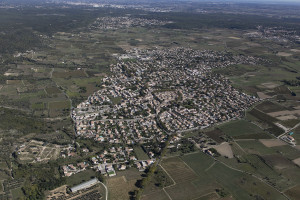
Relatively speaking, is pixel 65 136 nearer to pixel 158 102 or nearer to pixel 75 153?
pixel 75 153

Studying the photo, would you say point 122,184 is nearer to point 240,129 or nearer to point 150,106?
point 150,106

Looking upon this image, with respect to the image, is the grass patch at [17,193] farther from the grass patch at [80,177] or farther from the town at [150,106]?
the town at [150,106]

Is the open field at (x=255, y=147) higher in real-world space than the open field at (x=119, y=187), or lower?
higher

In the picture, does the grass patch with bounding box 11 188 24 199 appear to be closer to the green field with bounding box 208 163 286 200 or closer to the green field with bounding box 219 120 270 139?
the green field with bounding box 208 163 286 200

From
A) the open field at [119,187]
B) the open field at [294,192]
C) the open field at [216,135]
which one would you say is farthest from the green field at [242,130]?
the open field at [119,187]

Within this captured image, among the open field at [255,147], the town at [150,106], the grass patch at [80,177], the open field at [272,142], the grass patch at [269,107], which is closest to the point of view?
the grass patch at [80,177]

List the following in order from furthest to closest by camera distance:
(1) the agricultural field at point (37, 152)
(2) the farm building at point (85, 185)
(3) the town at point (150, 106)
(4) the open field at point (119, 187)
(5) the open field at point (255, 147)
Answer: (3) the town at point (150, 106) → (5) the open field at point (255, 147) → (1) the agricultural field at point (37, 152) → (2) the farm building at point (85, 185) → (4) the open field at point (119, 187)

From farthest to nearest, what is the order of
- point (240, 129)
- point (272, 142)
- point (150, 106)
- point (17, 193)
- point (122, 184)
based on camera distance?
point (150, 106) → point (240, 129) → point (272, 142) → point (122, 184) → point (17, 193)

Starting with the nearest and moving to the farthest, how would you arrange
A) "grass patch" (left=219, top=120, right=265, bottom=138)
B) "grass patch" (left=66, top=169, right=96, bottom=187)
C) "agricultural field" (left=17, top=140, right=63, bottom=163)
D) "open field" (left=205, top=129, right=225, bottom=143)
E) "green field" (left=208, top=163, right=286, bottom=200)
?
"green field" (left=208, top=163, right=286, bottom=200) < "grass patch" (left=66, top=169, right=96, bottom=187) < "agricultural field" (left=17, top=140, right=63, bottom=163) < "open field" (left=205, top=129, right=225, bottom=143) < "grass patch" (left=219, top=120, right=265, bottom=138)

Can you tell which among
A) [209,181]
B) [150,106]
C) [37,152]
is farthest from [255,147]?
[37,152]

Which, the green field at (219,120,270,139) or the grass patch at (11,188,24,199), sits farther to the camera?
the green field at (219,120,270,139)


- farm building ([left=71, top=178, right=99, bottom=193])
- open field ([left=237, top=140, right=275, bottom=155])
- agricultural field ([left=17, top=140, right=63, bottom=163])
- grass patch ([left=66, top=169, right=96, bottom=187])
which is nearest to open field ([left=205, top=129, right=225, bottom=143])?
open field ([left=237, top=140, right=275, bottom=155])

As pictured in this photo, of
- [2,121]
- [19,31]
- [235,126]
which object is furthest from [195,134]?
[19,31]
